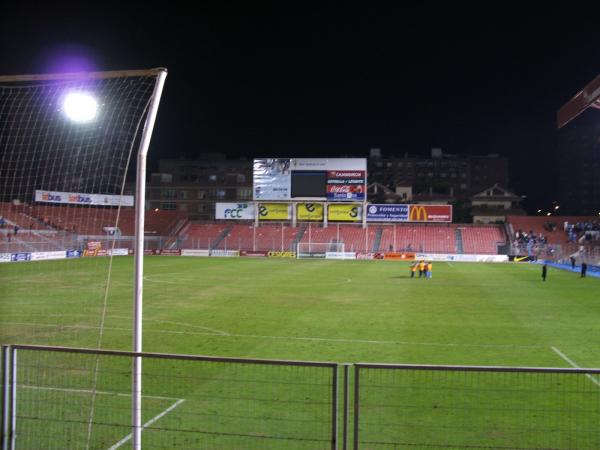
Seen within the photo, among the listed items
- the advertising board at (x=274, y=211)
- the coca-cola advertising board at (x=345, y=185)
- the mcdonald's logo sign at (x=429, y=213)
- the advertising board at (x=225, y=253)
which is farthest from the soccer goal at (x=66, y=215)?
the mcdonald's logo sign at (x=429, y=213)

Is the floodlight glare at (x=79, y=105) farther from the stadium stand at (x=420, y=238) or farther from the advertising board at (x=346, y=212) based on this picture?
the stadium stand at (x=420, y=238)

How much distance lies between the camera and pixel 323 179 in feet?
198

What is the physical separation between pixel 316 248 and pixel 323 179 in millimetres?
9511

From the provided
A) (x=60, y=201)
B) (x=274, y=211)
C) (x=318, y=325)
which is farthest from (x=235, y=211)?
(x=318, y=325)

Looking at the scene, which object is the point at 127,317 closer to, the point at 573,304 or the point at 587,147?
the point at 573,304

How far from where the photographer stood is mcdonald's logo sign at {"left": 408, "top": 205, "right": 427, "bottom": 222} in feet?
208

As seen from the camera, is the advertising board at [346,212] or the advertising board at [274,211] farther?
the advertising board at [274,211]

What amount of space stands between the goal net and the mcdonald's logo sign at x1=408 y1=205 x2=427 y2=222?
33.7 metres

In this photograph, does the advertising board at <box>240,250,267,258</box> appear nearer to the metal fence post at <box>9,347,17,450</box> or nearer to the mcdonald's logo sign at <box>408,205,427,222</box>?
the mcdonald's logo sign at <box>408,205,427,222</box>

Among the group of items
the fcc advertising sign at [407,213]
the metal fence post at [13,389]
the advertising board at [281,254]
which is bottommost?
the advertising board at [281,254]

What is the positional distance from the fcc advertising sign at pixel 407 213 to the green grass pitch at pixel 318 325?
3301 centimetres

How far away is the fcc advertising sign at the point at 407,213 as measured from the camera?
63.3 meters

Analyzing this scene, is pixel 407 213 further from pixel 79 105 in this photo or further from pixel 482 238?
pixel 79 105

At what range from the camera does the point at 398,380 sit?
10.3 meters
